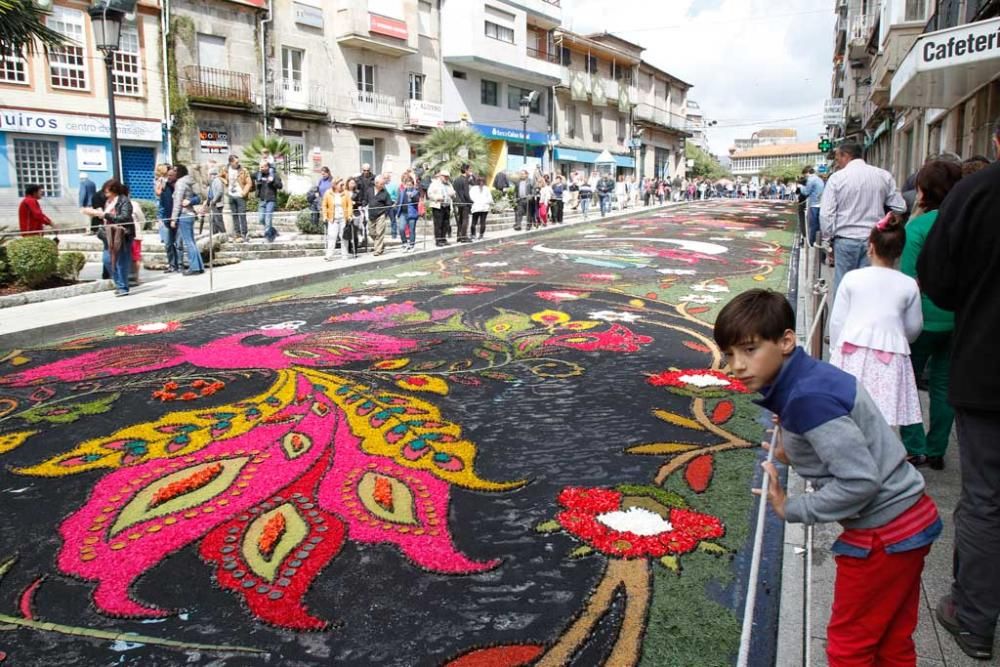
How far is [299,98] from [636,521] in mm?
27942

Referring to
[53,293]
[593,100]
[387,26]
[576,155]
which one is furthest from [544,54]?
[53,293]

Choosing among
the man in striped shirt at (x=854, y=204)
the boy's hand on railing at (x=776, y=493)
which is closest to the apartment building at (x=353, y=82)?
the man in striped shirt at (x=854, y=204)

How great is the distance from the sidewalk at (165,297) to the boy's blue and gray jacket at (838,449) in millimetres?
8038

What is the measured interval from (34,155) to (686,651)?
25.2m

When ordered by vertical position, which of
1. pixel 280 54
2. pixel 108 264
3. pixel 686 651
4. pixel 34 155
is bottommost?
pixel 686 651

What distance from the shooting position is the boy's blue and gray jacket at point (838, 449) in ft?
6.50

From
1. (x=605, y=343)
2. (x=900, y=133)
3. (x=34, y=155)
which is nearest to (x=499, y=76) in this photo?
(x=900, y=133)

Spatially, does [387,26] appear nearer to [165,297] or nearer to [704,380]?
[165,297]

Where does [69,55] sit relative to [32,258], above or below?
above

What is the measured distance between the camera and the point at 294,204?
882 inches

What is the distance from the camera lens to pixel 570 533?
11.3 feet

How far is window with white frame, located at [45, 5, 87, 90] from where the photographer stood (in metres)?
22.7

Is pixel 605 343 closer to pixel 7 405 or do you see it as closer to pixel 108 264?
pixel 7 405

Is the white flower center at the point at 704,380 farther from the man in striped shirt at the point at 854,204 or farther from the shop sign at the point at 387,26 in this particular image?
the shop sign at the point at 387,26
